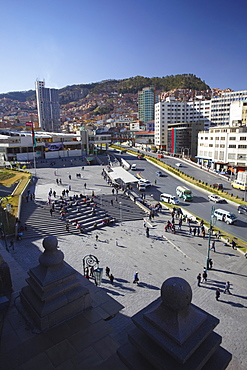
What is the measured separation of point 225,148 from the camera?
159ft

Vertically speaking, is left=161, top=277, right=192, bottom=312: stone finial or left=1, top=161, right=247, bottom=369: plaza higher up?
left=161, top=277, right=192, bottom=312: stone finial

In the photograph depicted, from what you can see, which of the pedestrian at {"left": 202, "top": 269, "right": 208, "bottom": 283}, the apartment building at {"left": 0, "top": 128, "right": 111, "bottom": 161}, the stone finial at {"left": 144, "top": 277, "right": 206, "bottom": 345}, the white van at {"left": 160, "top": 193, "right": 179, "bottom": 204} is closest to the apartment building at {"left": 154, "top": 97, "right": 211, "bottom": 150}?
the apartment building at {"left": 0, "top": 128, "right": 111, "bottom": 161}

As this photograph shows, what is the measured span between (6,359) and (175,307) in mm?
3417

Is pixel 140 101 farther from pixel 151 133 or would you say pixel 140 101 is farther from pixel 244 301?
pixel 244 301

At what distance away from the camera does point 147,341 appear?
10.1ft

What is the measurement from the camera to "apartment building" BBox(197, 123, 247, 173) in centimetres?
4559

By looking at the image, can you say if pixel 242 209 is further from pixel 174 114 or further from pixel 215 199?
pixel 174 114

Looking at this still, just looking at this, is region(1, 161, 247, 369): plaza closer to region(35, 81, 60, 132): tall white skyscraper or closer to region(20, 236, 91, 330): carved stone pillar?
region(20, 236, 91, 330): carved stone pillar

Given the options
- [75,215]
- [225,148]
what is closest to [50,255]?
[75,215]

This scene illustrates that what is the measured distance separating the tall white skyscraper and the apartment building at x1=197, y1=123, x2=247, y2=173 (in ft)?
295

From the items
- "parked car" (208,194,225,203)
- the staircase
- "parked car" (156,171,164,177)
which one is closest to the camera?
the staircase

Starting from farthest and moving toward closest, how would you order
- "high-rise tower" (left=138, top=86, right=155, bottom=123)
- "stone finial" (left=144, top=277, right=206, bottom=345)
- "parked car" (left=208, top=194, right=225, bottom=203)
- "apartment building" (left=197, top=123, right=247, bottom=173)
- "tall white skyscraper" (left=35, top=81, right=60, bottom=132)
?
"high-rise tower" (left=138, top=86, right=155, bottom=123), "tall white skyscraper" (left=35, top=81, right=60, bottom=132), "apartment building" (left=197, top=123, right=247, bottom=173), "parked car" (left=208, top=194, right=225, bottom=203), "stone finial" (left=144, top=277, right=206, bottom=345)

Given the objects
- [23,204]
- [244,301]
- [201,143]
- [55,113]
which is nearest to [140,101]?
[55,113]

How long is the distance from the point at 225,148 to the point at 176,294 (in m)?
51.0
